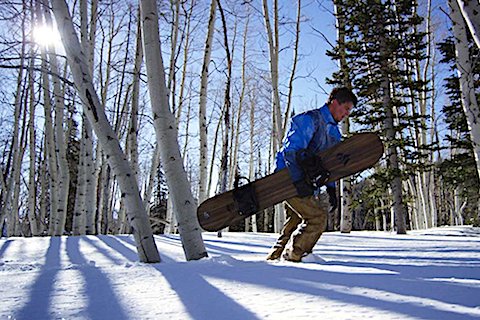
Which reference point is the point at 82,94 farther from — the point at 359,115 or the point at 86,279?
the point at 359,115

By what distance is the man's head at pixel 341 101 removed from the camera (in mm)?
2881

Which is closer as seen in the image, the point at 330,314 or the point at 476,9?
the point at 330,314

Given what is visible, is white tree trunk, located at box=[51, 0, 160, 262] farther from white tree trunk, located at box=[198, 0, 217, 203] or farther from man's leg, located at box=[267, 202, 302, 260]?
white tree trunk, located at box=[198, 0, 217, 203]

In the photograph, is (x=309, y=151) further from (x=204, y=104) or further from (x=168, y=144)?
(x=204, y=104)

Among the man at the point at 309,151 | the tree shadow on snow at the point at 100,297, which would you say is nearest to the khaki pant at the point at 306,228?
the man at the point at 309,151

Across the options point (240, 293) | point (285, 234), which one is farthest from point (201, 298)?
point (285, 234)

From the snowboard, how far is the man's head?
309 millimetres

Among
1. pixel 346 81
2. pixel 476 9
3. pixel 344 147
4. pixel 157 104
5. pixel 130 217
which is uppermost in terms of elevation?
pixel 346 81

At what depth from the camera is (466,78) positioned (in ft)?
19.1

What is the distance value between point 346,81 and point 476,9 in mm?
5040

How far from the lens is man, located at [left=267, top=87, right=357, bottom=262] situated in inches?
108

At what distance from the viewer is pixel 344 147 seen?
3.08 metres

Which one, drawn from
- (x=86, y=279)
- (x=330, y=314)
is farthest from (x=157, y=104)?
(x=330, y=314)

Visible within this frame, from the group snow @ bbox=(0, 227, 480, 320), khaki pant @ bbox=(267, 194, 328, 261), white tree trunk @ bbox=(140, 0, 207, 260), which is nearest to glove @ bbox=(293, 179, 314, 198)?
khaki pant @ bbox=(267, 194, 328, 261)
